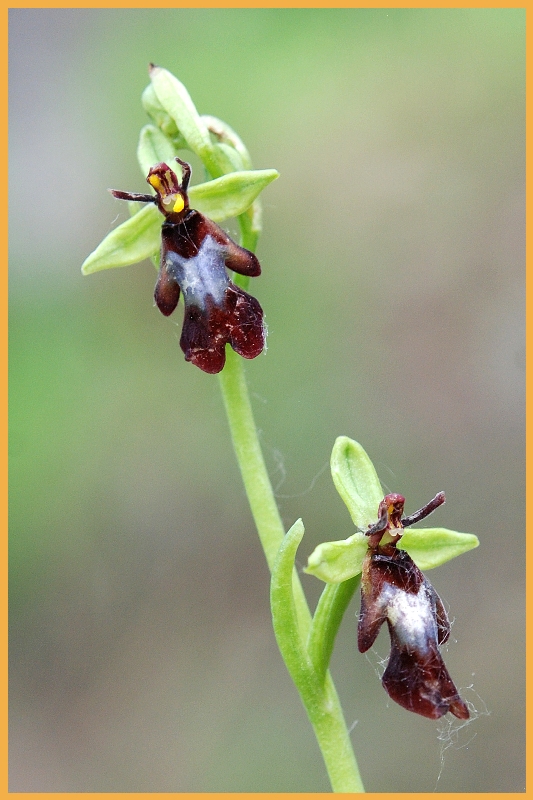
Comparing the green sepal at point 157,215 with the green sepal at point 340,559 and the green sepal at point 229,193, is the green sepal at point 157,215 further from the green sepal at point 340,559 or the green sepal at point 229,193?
the green sepal at point 340,559

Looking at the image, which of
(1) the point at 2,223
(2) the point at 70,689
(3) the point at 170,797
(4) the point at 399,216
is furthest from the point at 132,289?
(3) the point at 170,797

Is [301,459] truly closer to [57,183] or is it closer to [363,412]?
[363,412]

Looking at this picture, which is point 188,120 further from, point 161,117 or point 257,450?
point 257,450

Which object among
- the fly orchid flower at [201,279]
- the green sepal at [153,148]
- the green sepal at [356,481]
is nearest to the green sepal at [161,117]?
the green sepal at [153,148]

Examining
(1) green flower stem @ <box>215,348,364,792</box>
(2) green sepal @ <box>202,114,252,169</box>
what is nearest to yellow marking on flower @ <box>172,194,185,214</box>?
(2) green sepal @ <box>202,114,252,169</box>

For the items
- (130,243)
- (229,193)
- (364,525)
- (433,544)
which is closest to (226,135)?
(229,193)

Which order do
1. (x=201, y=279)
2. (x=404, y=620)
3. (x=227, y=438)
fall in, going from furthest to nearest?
(x=227, y=438)
(x=201, y=279)
(x=404, y=620)
